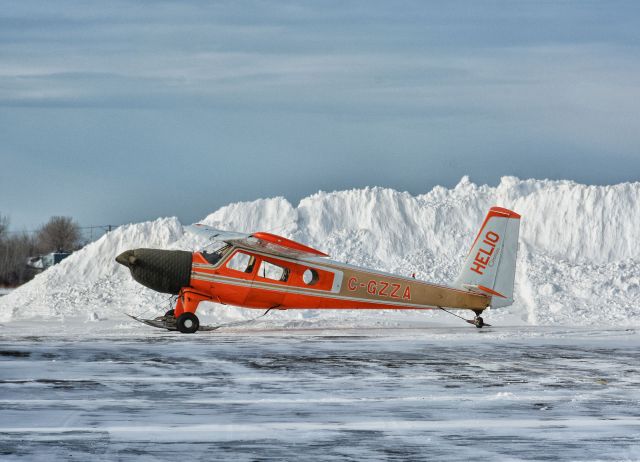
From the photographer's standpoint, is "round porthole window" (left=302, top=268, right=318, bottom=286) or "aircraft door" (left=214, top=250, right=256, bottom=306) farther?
"round porthole window" (left=302, top=268, right=318, bottom=286)

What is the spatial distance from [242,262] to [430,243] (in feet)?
50.4

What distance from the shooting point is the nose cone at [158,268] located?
22.3 metres

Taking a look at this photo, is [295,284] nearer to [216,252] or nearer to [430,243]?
[216,252]

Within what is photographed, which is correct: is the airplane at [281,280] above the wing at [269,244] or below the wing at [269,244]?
below

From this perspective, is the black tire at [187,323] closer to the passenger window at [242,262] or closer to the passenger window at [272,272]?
the passenger window at [242,262]

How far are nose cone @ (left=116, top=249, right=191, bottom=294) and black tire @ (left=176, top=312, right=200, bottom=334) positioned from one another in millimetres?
680

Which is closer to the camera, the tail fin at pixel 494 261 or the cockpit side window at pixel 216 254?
the cockpit side window at pixel 216 254

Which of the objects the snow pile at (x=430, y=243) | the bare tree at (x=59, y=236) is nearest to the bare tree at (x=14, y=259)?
the bare tree at (x=59, y=236)

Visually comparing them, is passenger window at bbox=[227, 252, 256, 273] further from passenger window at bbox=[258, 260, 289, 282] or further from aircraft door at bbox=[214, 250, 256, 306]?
passenger window at bbox=[258, 260, 289, 282]

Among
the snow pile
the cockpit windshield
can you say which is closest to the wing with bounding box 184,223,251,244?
the cockpit windshield

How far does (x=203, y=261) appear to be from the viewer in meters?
22.7

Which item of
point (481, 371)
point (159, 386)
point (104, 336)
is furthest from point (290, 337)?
point (159, 386)

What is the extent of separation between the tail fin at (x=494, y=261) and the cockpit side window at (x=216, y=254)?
234 inches

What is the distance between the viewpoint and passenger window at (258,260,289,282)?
23031 millimetres
